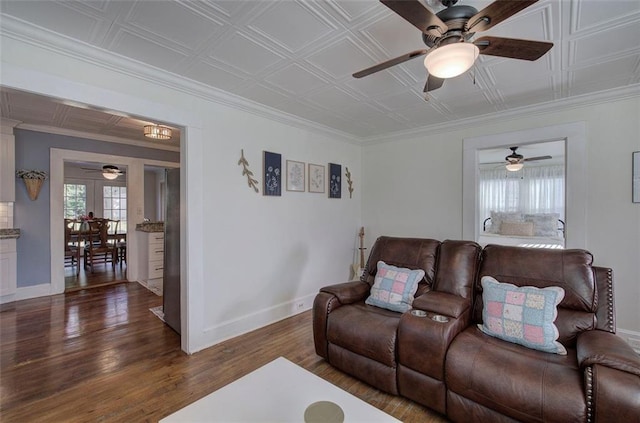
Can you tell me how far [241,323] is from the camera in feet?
9.81

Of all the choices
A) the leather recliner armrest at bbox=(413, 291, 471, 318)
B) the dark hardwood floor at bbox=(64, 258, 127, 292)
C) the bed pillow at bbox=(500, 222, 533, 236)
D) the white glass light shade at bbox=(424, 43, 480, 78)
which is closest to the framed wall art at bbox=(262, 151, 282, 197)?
the leather recliner armrest at bbox=(413, 291, 471, 318)

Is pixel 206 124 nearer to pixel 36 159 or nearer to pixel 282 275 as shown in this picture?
pixel 282 275

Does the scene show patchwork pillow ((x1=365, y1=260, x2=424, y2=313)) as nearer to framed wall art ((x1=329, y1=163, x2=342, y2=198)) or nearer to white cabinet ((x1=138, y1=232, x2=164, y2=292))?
framed wall art ((x1=329, y1=163, x2=342, y2=198))

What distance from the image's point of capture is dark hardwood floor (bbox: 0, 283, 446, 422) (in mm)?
1859

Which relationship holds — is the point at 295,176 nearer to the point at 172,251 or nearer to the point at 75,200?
the point at 172,251

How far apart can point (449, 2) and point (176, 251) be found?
3075mm

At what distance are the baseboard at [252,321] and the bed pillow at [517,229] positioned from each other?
15.7 ft

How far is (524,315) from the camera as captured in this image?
1.80 meters

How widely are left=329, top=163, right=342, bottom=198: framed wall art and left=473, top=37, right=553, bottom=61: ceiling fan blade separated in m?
2.65

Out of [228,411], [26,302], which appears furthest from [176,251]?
[26,302]

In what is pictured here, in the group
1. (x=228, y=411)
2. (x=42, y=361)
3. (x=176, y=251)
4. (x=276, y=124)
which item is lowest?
(x=42, y=361)

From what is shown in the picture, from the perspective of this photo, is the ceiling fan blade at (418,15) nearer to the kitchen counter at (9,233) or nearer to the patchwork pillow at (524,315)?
the patchwork pillow at (524,315)

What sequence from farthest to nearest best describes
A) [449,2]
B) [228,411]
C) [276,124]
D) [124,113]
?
[276,124]
[124,113]
[449,2]
[228,411]

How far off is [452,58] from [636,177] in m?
2.62
